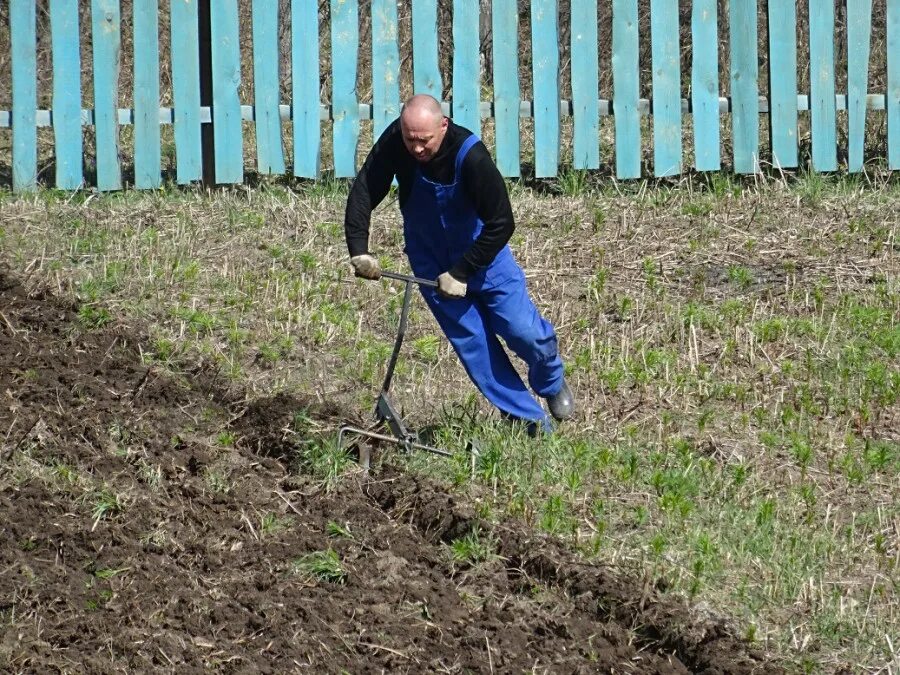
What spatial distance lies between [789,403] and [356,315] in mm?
2550

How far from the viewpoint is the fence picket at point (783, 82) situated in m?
10.1

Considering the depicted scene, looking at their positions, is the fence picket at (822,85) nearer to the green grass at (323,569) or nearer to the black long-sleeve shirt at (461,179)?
the black long-sleeve shirt at (461,179)

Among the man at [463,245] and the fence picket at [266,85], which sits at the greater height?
the fence picket at [266,85]

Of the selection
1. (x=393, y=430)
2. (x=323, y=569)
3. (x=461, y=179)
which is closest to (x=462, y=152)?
(x=461, y=179)

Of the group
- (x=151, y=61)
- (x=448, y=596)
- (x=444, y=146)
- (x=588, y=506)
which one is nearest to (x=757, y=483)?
(x=588, y=506)

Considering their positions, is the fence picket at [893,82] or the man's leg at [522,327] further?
the fence picket at [893,82]

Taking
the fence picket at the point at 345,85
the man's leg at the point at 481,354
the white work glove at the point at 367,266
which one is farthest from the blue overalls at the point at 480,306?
Result: the fence picket at the point at 345,85

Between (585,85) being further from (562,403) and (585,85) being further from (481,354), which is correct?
(481,354)

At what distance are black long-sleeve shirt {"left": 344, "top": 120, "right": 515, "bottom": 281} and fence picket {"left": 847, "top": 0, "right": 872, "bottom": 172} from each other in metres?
5.32

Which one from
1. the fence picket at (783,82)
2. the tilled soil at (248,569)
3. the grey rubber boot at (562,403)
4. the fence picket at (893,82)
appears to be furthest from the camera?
the fence picket at (893,82)

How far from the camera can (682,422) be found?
6723mm

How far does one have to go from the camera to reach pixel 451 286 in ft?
19.1

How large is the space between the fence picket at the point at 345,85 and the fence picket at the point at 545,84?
1321 millimetres

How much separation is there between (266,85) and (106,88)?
1131mm
